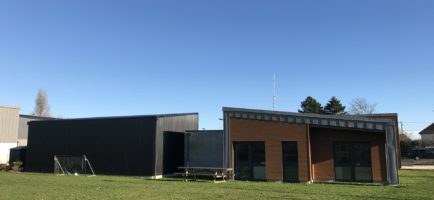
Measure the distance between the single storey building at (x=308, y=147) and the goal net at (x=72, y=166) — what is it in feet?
33.0

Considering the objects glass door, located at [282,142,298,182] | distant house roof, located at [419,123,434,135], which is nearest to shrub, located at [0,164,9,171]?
glass door, located at [282,142,298,182]

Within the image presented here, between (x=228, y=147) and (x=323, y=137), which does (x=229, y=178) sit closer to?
(x=228, y=147)

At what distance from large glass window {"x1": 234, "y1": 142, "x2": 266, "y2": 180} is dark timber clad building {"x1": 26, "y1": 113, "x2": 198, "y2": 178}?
206 inches

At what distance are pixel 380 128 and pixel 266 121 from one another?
6.06 m

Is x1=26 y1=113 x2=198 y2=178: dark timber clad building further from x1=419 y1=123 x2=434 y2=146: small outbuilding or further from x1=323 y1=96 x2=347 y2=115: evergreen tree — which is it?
x1=419 y1=123 x2=434 y2=146: small outbuilding

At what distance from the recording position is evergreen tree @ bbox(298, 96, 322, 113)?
60.2 metres

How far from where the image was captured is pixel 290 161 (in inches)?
928

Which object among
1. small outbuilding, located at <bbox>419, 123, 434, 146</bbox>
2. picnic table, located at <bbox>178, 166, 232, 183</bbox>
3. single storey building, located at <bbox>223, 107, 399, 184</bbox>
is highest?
small outbuilding, located at <bbox>419, 123, 434, 146</bbox>

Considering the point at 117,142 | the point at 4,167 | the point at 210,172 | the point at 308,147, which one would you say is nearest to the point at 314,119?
the point at 308,147

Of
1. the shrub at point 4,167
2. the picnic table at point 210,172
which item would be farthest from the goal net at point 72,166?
the picnic table at point 210,172

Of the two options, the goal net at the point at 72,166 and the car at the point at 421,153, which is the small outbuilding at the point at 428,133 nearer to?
the car at the point at 421,153

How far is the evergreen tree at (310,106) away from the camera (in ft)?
198

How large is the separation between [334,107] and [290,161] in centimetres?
3900

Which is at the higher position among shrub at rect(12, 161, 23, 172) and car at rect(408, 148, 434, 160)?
car at rect(408, 148, 434, 160)
